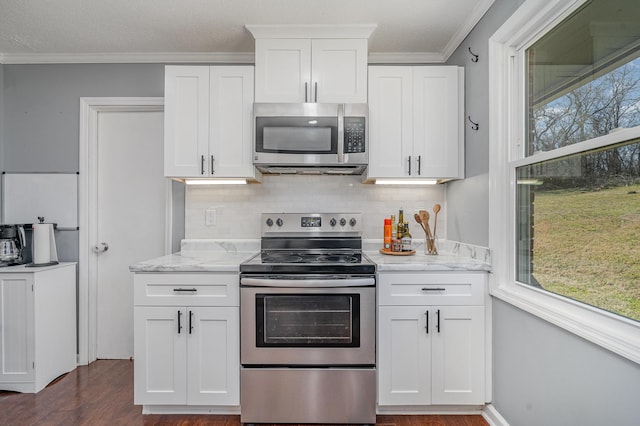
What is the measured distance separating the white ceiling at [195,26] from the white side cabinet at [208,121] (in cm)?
31

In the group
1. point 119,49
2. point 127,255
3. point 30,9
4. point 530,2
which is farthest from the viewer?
point 127,255

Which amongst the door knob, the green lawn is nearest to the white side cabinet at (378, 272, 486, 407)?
the green lawn

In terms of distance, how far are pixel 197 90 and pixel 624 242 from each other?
237 cm

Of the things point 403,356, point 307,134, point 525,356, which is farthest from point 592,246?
point 307,134

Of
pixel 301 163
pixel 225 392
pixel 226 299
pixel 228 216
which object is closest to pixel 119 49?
pixel 228 216

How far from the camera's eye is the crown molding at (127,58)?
8.62 ft

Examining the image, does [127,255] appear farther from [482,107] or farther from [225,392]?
[482,107]

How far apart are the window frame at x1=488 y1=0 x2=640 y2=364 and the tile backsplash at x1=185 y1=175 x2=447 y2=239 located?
79cm

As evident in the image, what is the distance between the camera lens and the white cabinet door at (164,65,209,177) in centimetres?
224

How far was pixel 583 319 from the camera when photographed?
130 cm

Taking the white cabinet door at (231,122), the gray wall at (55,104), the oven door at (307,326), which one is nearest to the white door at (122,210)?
the gray wall at (55,104)

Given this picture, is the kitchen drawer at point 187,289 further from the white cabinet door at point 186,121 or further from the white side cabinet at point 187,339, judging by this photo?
the white cabinet door at point 186,121

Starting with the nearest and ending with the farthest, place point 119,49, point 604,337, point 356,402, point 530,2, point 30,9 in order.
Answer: point 604,337 → point 530,2 → point 356,402 → point 30,9 → point 119,49

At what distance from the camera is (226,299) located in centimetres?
193
